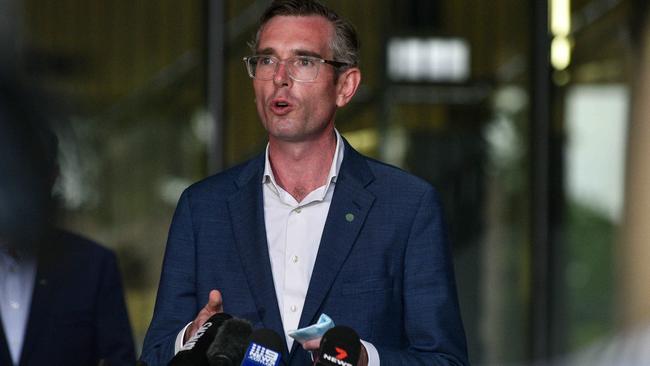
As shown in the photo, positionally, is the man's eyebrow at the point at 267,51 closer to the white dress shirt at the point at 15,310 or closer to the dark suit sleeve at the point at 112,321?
the white dress shirt at the point at 15,310

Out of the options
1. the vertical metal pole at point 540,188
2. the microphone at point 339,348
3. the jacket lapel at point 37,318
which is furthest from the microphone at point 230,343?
the vertical metal pole at point 540,188

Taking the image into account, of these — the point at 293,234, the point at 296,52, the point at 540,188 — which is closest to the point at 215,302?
the point at 293,234

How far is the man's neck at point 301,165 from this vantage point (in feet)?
8.25

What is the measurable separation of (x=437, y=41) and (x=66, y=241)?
546cm

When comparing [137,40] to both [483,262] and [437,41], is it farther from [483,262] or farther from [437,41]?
[483,262]

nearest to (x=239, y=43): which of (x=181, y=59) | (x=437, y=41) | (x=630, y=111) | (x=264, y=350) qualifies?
(x=181, y=59)

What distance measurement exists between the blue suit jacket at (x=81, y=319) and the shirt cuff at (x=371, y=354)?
1.46m

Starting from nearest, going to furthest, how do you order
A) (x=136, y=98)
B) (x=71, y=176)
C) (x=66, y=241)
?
(x=71, y=176), (x=66, y=241), (x=136, y=98)

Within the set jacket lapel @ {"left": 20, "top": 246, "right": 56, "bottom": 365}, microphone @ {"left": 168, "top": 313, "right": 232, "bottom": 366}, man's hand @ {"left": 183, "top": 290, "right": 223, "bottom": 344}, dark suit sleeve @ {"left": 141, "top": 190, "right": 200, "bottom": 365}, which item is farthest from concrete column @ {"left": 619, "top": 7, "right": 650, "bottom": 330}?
microphone @ {"left": 168, "top": 313, "right": 232, "bottom": 366}

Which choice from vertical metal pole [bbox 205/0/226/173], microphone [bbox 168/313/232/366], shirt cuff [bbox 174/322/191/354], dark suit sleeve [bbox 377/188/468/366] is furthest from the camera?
vertical metal pole [bbox 205/0/226/173]

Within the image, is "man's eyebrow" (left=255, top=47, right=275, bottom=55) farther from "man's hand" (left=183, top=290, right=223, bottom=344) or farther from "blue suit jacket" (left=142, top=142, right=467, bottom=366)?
"man's hand" (left=183, top=290, right=223, bottom=344)

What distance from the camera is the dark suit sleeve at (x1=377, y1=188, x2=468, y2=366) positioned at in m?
2.35

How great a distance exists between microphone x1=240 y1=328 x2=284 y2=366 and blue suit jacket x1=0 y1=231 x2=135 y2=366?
65.4 inches

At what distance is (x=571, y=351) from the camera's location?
710 cm
